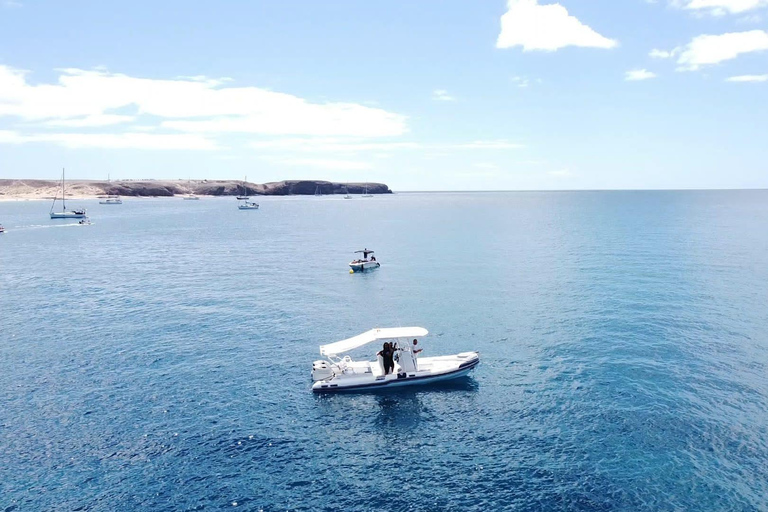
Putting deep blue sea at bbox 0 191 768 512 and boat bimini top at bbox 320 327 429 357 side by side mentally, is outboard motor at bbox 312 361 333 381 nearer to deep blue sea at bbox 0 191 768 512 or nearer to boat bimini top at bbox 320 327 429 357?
deep blue sea at bbox 0 191 768 512

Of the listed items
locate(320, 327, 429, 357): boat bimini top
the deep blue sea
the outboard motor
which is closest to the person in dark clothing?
locate(320, 327, 429, 357): boat bimini top

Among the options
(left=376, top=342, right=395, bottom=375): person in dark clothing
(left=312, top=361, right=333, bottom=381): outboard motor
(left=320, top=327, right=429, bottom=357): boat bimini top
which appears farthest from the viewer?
(left=320, top=327, right=429, bottom=357): boat bimini top

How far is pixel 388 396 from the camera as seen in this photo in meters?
43.5

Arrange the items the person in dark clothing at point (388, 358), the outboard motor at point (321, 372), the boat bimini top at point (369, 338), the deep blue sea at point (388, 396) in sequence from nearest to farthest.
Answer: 1. the deep blue sea at point (388, 396)
2. the outboard motor at point (321, 372)
3. the person in dark clothing at point (388, 358)
4. the boat bimini top at point (369, 338)

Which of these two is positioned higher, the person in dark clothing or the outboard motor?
the person in dark clothing

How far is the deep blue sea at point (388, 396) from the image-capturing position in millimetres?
30078

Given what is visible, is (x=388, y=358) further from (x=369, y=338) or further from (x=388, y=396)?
(x=388, y=396)

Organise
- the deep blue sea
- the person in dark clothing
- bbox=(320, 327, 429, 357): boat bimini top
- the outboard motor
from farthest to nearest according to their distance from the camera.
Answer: bbox=(320, 327, 429, 357): boat bimini top → the person in dark clothing → the outboard motor → the deep blue sea

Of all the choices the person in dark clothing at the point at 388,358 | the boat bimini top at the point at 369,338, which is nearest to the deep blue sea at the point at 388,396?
the person in dark clothing at the point at 388,358

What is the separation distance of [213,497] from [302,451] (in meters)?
6.56

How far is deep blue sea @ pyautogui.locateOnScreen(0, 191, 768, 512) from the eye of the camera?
30.1m

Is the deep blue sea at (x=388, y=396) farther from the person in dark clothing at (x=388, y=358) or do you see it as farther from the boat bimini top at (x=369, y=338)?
the boat bimini top at (x=369, y=338)

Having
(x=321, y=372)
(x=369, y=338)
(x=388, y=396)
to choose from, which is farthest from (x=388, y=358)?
(x=321, y=372)

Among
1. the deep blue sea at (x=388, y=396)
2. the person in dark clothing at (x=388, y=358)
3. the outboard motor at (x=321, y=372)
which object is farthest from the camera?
the person in dark clothing at (x=388, y=358)
